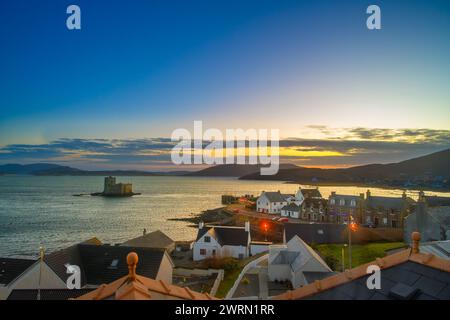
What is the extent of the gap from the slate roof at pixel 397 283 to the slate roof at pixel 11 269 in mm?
23771

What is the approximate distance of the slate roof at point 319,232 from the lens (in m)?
41.8

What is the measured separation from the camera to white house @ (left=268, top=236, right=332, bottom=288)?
24656 millimetres

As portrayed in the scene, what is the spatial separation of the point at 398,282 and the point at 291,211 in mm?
66019

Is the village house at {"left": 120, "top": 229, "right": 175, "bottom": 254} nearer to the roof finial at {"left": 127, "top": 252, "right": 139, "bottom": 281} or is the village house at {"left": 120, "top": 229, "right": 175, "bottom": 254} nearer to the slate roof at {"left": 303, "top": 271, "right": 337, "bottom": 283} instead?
the slate roof at {"left": 303, "top": 271, "right": 337, "bottom": 283}

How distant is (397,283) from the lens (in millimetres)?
6113

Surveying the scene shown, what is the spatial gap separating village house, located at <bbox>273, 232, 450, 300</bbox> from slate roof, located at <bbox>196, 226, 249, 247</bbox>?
35.7 metres

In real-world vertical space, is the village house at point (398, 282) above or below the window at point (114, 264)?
above

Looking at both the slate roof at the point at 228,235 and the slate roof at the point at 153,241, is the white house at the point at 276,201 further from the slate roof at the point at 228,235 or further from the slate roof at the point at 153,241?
the slate roof at the point at 153,241

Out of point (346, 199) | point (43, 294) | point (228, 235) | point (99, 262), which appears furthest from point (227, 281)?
point (346, 199)

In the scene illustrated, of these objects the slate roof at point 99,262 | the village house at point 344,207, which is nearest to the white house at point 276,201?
the village house at point 344,207

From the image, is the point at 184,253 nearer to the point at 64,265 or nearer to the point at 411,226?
the point at 64,265

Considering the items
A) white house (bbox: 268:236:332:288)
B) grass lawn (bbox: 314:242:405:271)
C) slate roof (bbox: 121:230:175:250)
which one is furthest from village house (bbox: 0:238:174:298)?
grass lawn (bbox: 314:242:405:271)
